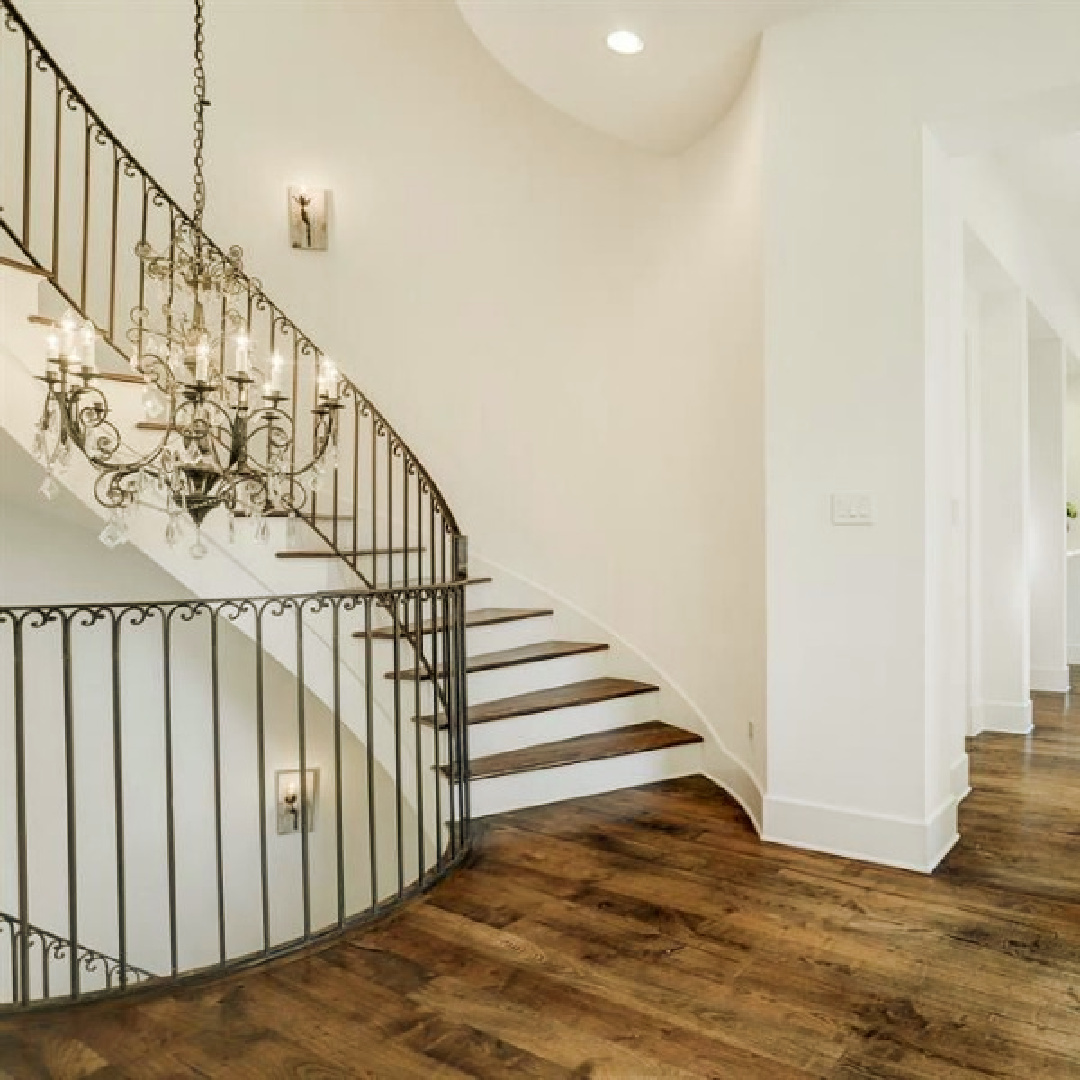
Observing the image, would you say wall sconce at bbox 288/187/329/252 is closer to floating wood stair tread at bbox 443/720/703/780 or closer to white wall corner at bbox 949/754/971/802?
floating wood stair tread at bbox 443/720/703/780

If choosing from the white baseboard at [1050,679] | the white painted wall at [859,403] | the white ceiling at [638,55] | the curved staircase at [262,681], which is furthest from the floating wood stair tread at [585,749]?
the white baseboard at [1050,679]

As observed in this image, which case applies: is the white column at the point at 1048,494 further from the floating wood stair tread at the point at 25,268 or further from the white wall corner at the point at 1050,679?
the floating wood stair tread at the point at 25,268

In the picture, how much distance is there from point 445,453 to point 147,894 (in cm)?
319

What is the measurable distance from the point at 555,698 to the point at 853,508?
5.81ft

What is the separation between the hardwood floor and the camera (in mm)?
1980

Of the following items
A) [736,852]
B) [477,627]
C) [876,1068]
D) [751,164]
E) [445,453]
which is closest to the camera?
[876,1068]

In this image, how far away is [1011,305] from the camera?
5.08 metres

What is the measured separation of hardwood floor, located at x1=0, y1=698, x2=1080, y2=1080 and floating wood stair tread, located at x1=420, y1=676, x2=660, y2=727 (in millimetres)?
750

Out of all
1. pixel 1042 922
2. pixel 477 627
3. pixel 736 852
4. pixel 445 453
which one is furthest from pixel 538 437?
pixel 1042 922

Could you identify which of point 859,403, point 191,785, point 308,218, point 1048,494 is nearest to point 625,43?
point 859,403

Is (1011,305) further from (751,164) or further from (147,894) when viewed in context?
(147,894)

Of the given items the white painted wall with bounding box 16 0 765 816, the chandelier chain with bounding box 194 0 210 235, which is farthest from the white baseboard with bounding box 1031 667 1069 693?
the chandelier chain with bounding box 194 0 210 235

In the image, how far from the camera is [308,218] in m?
5.40

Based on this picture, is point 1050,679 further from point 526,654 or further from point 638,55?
point 638,55
